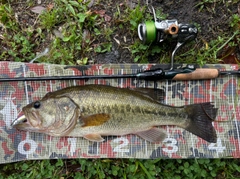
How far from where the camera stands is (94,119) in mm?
3074

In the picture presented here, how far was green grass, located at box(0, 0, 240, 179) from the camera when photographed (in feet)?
11.1

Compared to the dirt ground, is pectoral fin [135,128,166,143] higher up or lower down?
lower down

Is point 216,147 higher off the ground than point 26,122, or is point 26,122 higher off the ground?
point 26,122

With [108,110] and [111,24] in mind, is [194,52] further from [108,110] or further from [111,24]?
[108,110]

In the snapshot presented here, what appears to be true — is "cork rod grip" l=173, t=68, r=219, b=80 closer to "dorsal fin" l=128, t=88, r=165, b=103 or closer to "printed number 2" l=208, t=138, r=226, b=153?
"dorsal fin" l=128, t=88, r=165, b=103

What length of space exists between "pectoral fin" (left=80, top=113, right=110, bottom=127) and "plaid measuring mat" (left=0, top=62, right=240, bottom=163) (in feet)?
1.20

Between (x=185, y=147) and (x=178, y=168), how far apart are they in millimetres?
266

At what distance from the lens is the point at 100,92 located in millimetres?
3115

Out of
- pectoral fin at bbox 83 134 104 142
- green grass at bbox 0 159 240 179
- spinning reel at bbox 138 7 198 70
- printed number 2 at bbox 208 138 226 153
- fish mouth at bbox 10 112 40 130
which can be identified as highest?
spinning reel at bbox 138 7 198 70

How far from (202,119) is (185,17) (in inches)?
50.8

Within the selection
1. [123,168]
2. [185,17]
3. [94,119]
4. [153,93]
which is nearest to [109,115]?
[94,119]

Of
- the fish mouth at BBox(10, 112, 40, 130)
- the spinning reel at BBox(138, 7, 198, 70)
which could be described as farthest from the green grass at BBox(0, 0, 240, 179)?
the fish mouth at BBox(10, 112, 40, 130)

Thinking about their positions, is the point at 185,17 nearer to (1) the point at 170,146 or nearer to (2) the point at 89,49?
(2) the point at 89,49

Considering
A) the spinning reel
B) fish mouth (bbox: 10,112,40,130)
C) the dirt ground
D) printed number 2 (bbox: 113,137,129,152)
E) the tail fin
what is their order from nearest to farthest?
1. fish mouth (bbox: 10,112,40,130)
2. the spinning reel
3. the tail fin
4. printed number 2 (bbox: 113,137,129,152)
5. the dirt ground
